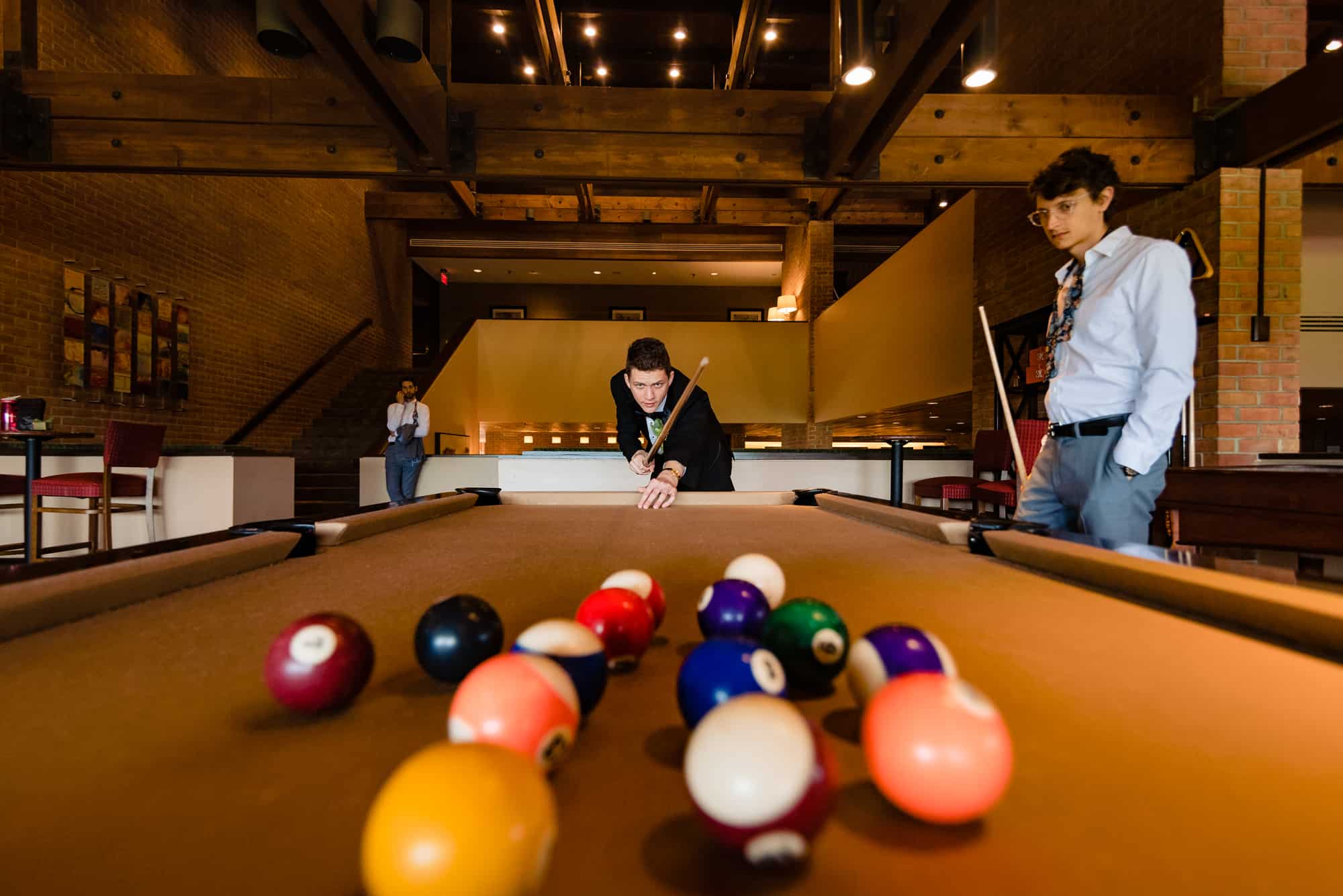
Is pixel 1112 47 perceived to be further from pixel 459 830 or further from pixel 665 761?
pixel 459 830

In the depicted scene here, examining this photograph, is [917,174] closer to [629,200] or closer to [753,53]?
[753,53]

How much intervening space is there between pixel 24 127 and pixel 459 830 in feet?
17.0

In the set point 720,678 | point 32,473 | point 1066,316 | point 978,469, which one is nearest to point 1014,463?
point 978,469

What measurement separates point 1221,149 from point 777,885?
15.5ft

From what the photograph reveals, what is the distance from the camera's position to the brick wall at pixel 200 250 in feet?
14.6

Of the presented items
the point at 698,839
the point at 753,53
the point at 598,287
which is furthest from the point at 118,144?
the point at 598,287

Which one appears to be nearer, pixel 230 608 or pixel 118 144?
pixel 230 608

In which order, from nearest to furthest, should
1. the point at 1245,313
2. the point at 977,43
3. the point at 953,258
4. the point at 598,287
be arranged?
the point at 977,43, the point at 1245,313, the point at 953,258, the point at 598,287

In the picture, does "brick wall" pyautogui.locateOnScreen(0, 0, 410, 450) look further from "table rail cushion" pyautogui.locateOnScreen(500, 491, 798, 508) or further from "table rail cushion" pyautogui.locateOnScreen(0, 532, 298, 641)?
"table rail cushion" pyautogui.locateOnScreen(0, 532, 298, 641)

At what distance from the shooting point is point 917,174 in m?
3.91

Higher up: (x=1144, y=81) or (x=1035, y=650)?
(x=1144, y=81)

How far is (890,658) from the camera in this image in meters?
0.59

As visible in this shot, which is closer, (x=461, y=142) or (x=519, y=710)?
(x=519, y=710)

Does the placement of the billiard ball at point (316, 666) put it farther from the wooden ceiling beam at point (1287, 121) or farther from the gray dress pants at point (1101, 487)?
the wooden ceiling beam at point (1287, 121)
